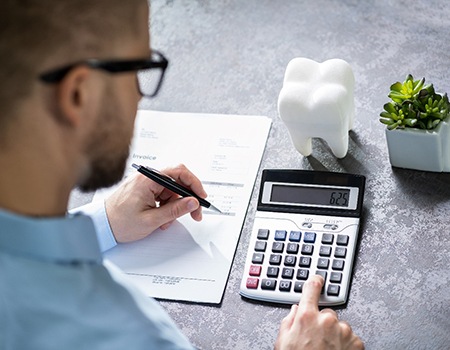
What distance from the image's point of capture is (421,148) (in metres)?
1.41

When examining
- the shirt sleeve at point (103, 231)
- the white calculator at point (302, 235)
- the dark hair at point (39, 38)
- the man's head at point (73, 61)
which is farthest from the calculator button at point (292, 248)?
the dark hair at point (39, 38)

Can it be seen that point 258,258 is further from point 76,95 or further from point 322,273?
point 76,95

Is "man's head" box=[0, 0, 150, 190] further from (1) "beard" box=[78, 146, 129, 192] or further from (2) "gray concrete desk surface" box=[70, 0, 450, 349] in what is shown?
(2) "gray concrete desk surface" box=[70, 0, 450, 349]

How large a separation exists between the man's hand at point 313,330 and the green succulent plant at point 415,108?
303 mm

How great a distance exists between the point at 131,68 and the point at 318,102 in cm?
43

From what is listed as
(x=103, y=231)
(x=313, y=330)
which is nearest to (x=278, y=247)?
(x=313, y=330)

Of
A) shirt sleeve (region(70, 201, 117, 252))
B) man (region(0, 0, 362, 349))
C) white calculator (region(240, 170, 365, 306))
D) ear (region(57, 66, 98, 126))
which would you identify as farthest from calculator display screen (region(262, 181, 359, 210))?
ear (region(57, 66, 98, 126))

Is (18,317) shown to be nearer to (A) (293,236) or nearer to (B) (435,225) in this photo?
(A) (293,236)

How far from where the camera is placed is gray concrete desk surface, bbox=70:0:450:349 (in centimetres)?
129

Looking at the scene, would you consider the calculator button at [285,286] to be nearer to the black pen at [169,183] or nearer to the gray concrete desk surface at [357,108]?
the gray concrete desk surface at [357,108]

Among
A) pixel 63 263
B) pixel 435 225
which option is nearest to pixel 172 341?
pixel 63 263

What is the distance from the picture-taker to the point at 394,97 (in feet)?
4.65

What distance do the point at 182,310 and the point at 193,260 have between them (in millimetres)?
88

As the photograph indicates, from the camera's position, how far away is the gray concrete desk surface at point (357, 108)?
129 centimetres
